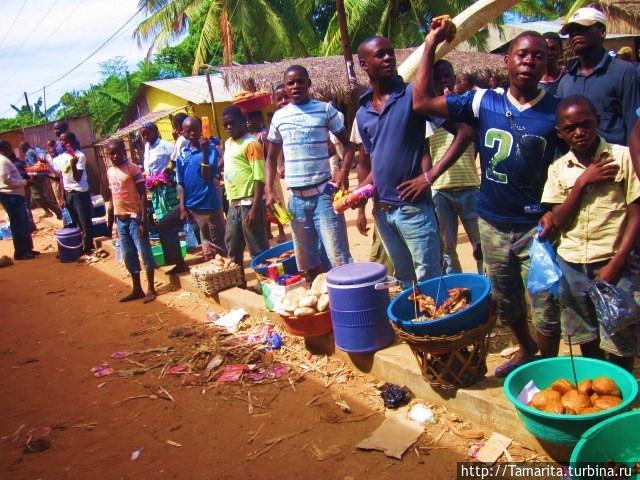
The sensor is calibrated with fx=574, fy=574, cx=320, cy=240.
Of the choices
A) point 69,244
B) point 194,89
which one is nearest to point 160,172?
point 69,244

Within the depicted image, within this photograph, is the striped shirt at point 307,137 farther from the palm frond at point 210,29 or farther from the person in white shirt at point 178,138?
the palm frond at point 210,29

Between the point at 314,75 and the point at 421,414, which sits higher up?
the point at 314,75

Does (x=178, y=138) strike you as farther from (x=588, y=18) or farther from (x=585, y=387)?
(x=585, y=387)

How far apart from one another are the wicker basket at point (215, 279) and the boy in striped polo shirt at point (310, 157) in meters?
1.73

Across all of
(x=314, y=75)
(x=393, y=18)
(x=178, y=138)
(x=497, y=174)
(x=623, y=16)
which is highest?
(x=393, y=18)

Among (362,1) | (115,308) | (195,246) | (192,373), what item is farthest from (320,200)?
(362,1)

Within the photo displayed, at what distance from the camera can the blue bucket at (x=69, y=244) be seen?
10.2 meters

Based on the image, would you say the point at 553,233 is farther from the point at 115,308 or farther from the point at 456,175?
the point at 115,308

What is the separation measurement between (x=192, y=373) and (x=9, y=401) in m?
1.56

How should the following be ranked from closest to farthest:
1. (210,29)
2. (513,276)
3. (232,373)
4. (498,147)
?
(498,147) < (513,276) < (232,373) < (210,29)

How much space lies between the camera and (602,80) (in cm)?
361

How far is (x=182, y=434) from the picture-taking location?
153 inches

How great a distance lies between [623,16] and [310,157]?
23033mm

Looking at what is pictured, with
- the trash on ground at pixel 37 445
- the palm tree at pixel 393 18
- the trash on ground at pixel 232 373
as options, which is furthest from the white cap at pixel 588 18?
the palm tree at pixel 393 18
